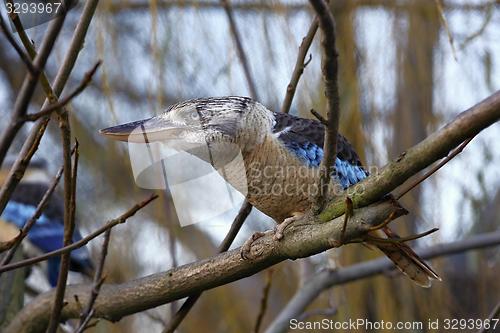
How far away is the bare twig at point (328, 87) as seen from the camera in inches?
39.0

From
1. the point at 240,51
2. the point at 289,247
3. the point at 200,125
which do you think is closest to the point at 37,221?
the point at 240,51

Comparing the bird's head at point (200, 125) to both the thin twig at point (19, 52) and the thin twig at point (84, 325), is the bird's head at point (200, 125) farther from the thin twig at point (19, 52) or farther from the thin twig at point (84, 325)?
the thin twig at point (19, 52)

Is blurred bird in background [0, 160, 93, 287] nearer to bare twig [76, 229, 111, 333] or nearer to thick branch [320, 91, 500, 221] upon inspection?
bare twig [76, 229, 111, 333]

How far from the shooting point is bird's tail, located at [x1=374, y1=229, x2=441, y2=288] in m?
1.78

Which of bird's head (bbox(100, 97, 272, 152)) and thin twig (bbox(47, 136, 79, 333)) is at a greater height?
bird's head (bbox(100, 97, 272, 152))

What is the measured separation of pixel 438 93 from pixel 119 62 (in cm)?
101

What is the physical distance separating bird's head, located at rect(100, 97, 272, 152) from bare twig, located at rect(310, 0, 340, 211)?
0.40 m

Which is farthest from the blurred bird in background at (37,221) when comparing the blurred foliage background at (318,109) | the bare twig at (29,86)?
the bare twig at (29,86)

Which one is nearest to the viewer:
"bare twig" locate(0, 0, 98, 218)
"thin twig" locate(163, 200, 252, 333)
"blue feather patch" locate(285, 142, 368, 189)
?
"bare twig" locate(0, 0, 98, 218)

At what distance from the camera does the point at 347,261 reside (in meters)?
2.36

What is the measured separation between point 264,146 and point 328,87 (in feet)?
2.12

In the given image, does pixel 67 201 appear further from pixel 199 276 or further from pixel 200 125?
pixel 200 125

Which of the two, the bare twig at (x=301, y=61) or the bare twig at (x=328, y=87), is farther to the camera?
the bare twig at (x=301, y=61)

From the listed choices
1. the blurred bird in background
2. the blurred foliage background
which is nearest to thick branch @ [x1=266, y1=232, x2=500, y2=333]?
the blurred foliage background
